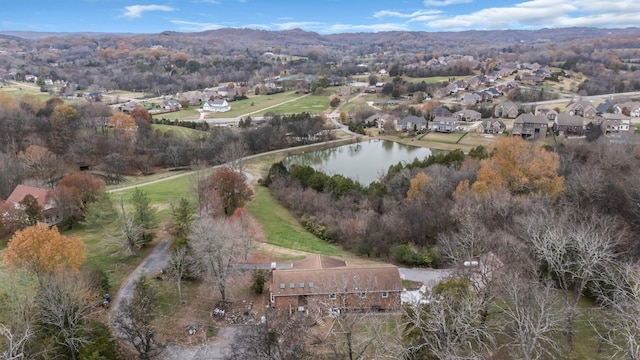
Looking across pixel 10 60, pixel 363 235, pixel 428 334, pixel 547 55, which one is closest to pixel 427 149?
pixel 363 235

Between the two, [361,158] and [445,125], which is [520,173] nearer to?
[361,158]

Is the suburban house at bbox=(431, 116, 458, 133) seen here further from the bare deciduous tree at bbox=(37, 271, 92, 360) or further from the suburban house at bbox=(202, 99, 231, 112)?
the bare deciduous tree at bbox=(37, 271, 92, 360)

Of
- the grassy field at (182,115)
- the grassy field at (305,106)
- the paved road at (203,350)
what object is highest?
the grassy field at (182,115)

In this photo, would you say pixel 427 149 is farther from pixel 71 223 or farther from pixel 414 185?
pixel 71 223

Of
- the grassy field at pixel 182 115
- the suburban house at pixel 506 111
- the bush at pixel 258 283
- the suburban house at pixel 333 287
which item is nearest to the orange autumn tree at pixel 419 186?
the suburban house at pixel 333 287

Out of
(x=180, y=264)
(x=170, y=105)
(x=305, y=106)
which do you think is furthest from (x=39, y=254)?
(x=305, y=106)

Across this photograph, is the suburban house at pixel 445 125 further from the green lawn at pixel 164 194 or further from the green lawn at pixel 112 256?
the green lawn at pixel 112 256
